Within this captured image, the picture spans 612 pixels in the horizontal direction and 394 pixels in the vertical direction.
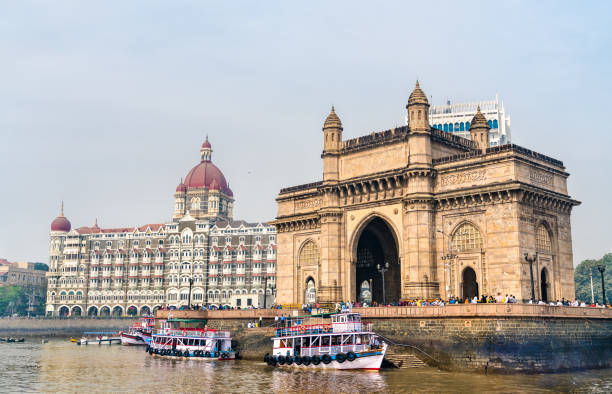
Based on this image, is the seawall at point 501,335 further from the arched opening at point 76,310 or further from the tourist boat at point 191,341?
the arched opening at point 76,310

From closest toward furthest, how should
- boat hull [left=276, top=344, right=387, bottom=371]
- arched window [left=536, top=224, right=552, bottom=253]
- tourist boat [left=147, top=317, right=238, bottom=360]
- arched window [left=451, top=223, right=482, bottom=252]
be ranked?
boat hull [left=276, top=344, right=387, bottom=371] → arched window [left=451, top=223, right=482, bottom=252] → arched window [left=536, top=224, right=552, bottom=253] → tourist boat [left=147, top=317, right=238, bottom=360]

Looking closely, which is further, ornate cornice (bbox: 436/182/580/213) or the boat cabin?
ornate cornice (bbox: 436/182/580/213)

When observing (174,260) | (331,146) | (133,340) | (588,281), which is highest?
(331,146)

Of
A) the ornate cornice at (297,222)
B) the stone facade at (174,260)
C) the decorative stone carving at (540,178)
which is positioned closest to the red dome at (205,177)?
the stone facade at (174,260)

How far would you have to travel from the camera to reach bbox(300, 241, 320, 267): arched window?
60.5 m

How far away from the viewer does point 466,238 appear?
48406mm

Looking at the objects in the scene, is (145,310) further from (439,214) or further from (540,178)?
(540,178)

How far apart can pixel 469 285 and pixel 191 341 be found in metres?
24.7

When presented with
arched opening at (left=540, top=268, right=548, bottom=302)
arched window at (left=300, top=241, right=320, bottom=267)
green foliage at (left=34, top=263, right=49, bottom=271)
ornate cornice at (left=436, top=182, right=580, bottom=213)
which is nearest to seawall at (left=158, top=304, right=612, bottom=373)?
arched opening at (left=540, top=268, right=548, bottom=302)

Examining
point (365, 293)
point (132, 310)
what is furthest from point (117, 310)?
point (365, 293)

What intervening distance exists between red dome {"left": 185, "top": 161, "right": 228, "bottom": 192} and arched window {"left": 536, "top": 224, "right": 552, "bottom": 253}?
103 m

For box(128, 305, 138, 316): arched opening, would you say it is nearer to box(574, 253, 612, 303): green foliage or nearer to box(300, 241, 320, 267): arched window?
box(300, 241, 320, 267): arched window

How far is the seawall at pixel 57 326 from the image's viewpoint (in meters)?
120

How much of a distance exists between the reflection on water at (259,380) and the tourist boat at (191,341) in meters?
3.32
